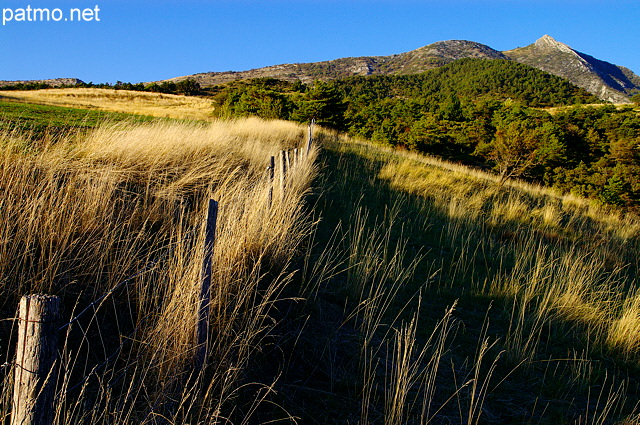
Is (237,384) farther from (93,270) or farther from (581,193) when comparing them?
(581,193)

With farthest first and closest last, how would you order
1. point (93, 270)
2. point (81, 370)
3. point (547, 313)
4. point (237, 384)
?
point (547, 313), point (93, 270), point (237, 384), point (81, 370)

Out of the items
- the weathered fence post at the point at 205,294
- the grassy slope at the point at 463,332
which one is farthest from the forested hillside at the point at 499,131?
the weathered fence post at the point at 205,294

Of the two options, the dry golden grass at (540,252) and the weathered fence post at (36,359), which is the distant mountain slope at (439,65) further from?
the weathered fence post at (36,359)

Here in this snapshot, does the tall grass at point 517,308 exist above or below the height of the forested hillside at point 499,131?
below

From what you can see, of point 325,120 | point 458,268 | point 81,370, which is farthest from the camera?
point 325,120

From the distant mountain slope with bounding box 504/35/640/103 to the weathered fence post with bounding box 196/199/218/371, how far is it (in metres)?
155

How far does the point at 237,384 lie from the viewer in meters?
2.44

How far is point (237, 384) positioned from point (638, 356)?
391cm

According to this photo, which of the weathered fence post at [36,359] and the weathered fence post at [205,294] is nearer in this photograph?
the weathered fence post at [36,359]

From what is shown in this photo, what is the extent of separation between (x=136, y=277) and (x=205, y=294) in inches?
34.4

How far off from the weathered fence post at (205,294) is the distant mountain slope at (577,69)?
509 feet

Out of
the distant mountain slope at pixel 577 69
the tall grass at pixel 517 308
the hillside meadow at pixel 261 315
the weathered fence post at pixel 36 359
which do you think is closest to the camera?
the weathered fence post at pixel 36 359

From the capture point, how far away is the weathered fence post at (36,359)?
116cm

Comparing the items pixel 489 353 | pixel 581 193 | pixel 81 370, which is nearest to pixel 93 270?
pixel 81 370
